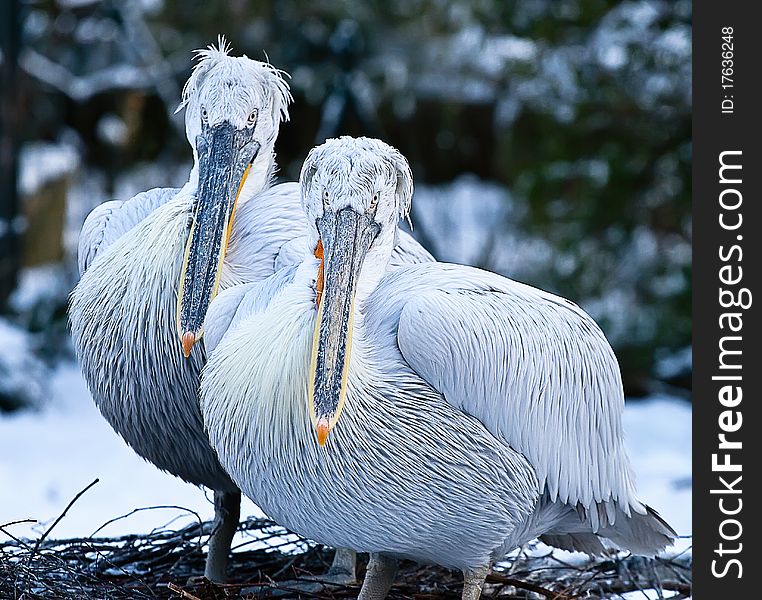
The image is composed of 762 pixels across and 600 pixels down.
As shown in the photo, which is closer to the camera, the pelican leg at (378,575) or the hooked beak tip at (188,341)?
the hooked beak tip at (188,341)

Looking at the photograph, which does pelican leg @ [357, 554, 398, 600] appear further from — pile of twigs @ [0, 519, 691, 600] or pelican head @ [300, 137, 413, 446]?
pelican head @ [300, 137, 413, 446]

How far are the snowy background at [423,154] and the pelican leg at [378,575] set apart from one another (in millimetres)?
1379

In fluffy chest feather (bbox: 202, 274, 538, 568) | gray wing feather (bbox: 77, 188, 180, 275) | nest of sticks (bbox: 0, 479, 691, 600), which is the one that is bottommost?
nest of sticks (bbox: 0, 479, 691, 600)

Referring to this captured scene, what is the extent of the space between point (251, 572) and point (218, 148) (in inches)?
49.7

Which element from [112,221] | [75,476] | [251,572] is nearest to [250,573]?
[251,572]

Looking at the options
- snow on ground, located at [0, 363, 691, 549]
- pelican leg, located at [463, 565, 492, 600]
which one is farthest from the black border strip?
snow on ground, located at [0, 363, 691, 549]

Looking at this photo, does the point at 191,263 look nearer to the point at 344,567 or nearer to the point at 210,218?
the point at 210,218

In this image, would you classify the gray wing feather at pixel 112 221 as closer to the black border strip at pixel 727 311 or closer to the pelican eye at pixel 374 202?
the pelican eye at pixel 374 202

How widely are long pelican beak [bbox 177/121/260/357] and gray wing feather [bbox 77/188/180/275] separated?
1.32ft

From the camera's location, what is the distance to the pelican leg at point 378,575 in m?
2.75

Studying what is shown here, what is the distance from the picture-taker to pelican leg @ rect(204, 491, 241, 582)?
3.15 meters

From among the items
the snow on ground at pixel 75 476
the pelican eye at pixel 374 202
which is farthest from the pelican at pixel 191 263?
the snow on ground at pixel 75 476

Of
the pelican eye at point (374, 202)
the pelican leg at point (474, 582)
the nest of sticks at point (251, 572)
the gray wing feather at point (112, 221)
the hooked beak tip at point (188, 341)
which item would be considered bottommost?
the nest of sticks at point (251, 572)

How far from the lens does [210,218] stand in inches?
107
